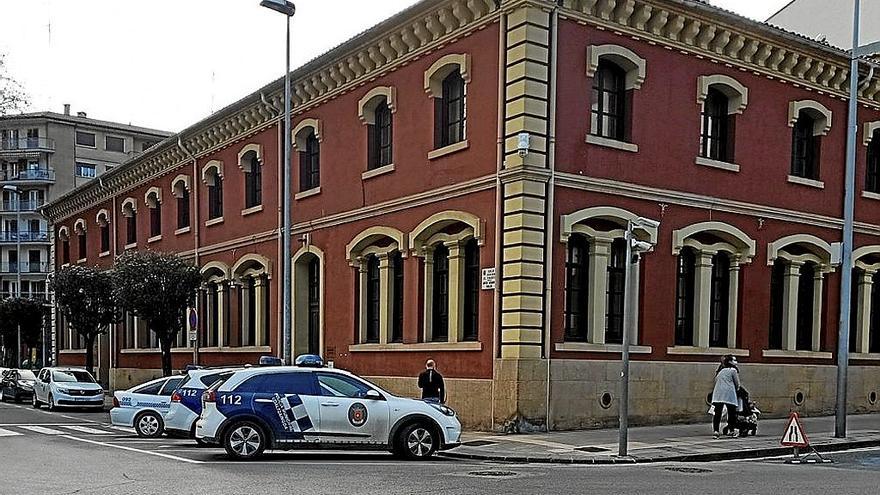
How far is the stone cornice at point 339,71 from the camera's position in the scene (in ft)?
63.1

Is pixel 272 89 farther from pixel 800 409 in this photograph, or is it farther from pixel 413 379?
pixel 800 409

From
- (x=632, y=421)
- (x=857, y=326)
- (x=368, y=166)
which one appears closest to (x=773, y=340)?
(x=857, y=326)

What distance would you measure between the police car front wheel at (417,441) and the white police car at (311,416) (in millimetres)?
16

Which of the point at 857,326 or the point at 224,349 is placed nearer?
the point at 857,326

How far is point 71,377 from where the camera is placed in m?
29.7

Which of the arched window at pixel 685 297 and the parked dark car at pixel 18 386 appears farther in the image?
the parked dark car at pixel 18 386

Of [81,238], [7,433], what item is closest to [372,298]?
[7,433]

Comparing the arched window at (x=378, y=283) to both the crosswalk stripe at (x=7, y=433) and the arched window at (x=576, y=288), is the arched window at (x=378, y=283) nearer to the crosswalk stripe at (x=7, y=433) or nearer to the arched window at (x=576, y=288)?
the arched window at (x=576, y=288)

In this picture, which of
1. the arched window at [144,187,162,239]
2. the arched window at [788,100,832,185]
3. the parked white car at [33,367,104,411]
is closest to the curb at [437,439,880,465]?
the arched window at [788,100,832,185]

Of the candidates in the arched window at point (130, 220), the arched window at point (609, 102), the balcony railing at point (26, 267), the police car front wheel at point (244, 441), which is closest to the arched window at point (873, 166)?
the arched window at point (609, 102)

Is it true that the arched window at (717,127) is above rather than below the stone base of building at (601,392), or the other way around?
above

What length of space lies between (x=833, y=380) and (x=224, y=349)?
63.9 feet

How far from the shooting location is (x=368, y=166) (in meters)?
22.4

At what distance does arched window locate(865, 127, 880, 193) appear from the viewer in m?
23.8
